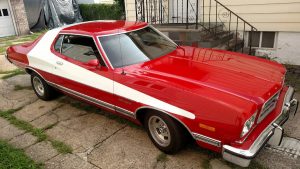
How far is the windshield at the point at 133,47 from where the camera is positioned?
12.7ft

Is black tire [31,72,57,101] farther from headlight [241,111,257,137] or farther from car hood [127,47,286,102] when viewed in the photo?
headlight [241,111,257,137]

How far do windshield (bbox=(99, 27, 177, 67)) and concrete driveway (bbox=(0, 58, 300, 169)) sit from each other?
3.78 ft

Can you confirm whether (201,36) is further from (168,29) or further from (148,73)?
(148,73)

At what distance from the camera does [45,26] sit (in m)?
16.8

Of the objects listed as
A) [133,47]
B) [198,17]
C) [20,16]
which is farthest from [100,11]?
[133,47]

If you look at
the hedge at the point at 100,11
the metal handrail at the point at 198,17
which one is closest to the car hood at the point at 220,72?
the metal handrail at the point at 198,17

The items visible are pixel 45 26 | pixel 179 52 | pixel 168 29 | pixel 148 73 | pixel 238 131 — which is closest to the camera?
pixel 238 131

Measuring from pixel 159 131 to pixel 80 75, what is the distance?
63.0 inches

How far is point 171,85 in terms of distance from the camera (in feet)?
10.5

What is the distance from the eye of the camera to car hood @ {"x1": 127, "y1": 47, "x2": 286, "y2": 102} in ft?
10.2

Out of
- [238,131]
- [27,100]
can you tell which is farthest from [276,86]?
[27,100]

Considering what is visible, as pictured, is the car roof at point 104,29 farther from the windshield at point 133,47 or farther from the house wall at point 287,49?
the house wall at point 287,49

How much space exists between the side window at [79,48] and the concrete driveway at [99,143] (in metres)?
1.14

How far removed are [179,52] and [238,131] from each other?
2036 millimetres
